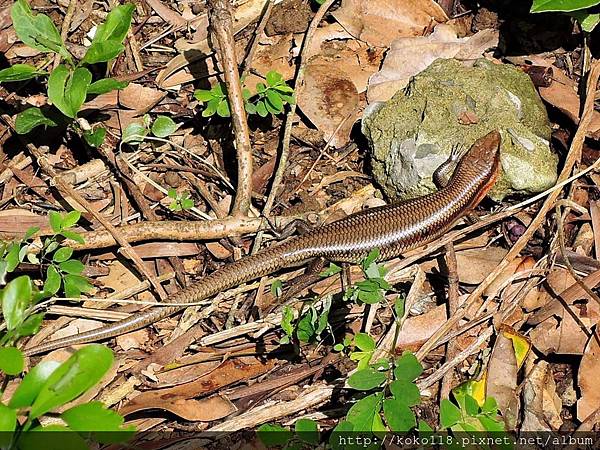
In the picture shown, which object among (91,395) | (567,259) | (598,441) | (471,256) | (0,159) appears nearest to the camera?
(598,441)

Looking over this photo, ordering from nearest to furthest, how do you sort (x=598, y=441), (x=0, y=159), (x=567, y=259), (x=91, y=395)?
(x=598, y=441)
(x=91, y=395)
(x=567, y=259)
(x=0, y=159)

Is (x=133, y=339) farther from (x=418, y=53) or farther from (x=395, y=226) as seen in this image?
(x=418, y=53)

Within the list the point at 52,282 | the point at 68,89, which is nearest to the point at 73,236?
the point at 52,282

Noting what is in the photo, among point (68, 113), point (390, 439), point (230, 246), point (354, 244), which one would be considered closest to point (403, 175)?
point (354, 244)

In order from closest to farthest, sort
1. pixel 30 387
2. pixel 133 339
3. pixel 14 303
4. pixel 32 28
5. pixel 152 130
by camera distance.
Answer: pixel 30 387
pixel 14 303
pixel 32 28
pixel 133 339
pixel 152 130

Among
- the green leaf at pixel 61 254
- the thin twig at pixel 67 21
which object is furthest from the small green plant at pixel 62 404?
the thin twig at pixel 67 21

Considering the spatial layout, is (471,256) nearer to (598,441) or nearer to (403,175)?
(403,175)

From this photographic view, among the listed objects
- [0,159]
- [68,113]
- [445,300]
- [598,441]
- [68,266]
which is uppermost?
[68,113]
